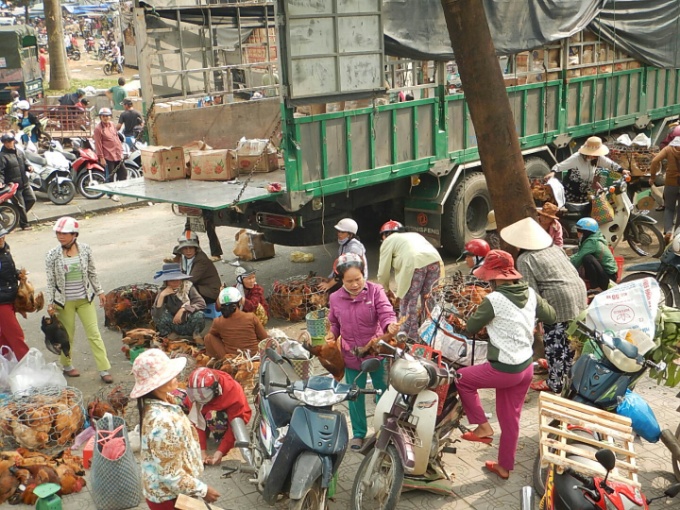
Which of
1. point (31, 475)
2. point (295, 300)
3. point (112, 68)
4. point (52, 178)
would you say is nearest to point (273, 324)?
point (295, 300)

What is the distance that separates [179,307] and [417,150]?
3342 millimetres

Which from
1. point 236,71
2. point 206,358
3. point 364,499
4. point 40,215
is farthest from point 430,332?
point 40,215

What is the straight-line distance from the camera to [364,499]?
474 centimetres

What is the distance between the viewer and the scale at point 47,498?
5016 mm

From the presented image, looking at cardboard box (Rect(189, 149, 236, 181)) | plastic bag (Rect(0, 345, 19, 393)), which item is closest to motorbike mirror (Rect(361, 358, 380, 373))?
plastic bag (Rect(0, 345, 19, 393))

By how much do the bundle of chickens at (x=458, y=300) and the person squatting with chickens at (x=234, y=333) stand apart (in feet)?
4.85

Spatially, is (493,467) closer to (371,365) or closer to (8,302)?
(371,365)

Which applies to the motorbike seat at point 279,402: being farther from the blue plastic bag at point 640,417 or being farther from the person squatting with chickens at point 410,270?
the blue plastic bag at point 640,417

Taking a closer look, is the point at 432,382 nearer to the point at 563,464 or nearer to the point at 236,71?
the point at 563,464

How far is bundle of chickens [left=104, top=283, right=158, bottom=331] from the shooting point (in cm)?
841

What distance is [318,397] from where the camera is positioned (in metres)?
4.58

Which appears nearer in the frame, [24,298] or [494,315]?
[494,315]

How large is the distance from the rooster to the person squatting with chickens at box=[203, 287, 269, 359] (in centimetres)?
138

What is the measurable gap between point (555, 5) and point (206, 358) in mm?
6858
